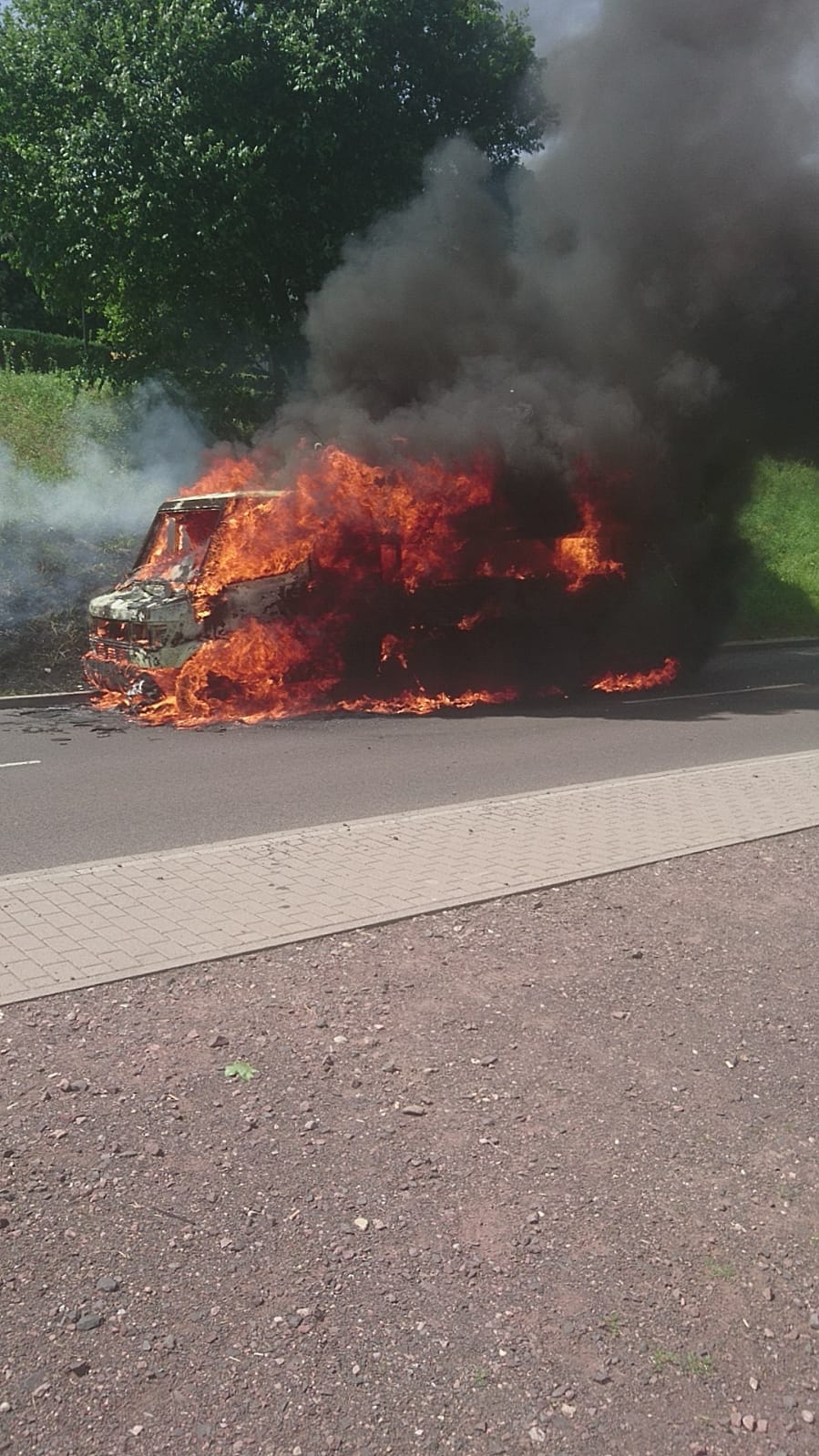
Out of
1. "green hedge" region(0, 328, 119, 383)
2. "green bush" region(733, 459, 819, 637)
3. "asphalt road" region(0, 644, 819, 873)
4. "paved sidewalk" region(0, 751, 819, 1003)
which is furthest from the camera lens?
"green hedge" region(0, 328, 119, 383)

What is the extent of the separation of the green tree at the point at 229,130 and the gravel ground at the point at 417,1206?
13931 mm

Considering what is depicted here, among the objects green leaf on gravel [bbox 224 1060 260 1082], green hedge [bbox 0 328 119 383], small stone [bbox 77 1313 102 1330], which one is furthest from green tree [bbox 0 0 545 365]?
small stone [bbox 77 1313 102 1330]

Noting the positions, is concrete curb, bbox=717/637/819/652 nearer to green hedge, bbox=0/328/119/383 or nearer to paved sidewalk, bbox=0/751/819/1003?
paved sidewalk, bbox=0/751/819/1003

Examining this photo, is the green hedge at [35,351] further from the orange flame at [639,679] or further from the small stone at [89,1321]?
the small stone at [89,1321]

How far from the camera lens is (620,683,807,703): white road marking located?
1284 cm

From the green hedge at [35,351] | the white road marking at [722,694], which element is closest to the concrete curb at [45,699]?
the white road marking at [722,694]

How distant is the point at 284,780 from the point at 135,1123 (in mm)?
4864

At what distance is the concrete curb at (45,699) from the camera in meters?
11.8

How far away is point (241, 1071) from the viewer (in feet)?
11.1

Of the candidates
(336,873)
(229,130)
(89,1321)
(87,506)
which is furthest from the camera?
(87,506)

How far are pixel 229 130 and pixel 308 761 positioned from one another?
10582 mm

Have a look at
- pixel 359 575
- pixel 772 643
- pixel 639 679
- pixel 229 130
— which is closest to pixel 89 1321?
pixel 359 575

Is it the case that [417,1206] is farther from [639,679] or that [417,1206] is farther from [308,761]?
[639,679]

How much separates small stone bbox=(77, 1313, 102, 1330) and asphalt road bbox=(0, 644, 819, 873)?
345 centimetres
